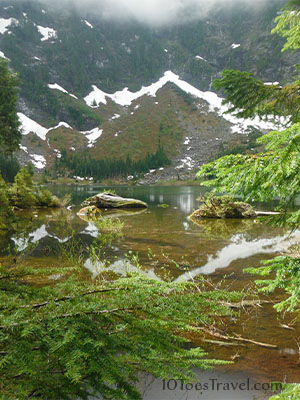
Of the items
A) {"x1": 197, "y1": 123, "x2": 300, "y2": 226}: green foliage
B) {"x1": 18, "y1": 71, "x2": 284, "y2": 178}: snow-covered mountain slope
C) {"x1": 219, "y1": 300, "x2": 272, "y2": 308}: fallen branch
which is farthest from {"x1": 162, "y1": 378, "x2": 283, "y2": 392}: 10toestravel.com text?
{"x1": 18, "y1": 71, "x2": 284, "y2": 178}: snow-covered mountain slope

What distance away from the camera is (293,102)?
589 centimetres

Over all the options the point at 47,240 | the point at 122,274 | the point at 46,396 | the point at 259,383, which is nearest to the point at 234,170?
the point at 46,396

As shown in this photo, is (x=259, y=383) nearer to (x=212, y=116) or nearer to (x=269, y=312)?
(x=269, y=312)

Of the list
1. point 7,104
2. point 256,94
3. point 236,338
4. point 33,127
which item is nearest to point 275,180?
point 236,338

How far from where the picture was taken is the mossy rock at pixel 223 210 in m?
21.4

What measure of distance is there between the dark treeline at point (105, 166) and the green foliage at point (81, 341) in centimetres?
13967

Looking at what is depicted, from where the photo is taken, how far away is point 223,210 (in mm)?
21422

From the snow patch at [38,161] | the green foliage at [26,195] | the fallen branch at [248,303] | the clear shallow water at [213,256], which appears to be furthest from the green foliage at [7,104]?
the snow patch at [38,161]

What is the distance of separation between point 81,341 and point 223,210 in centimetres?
2115

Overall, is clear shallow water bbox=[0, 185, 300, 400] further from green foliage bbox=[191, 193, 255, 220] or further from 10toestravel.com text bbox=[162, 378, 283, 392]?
green foliage bbox=[191, 193, 255, 220]

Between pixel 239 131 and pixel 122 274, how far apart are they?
179 m

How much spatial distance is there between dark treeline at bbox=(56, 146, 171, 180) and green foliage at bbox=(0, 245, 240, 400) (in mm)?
139670

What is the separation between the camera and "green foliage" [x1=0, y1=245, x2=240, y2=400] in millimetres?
1267

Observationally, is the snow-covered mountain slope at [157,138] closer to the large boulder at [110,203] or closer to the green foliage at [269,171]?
the large boulder at [110,203]
